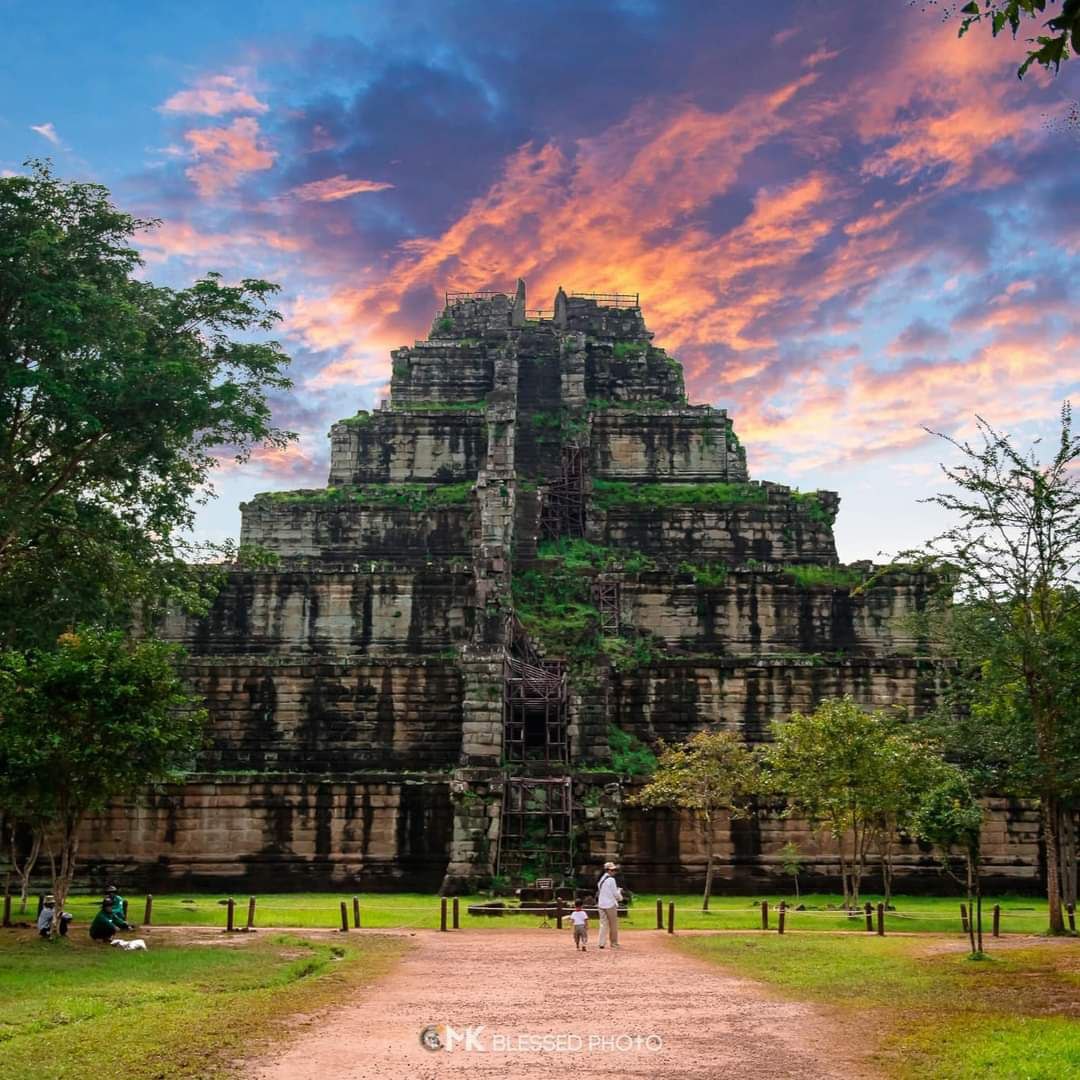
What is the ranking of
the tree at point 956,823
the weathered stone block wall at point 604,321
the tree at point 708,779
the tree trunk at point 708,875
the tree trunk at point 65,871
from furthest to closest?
the weathered stone block wall at point 604,321 < the tree at point 708,779 < the tree trunk at point 708,875 < the tree trunk at point 65,871 < the tree at point 956,823

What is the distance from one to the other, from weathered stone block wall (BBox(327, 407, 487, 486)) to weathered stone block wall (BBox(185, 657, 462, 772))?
14.1 meters

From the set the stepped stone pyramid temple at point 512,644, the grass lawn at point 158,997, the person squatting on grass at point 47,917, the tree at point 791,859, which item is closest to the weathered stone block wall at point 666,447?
the stepped stone pyramid temple at point 512,644

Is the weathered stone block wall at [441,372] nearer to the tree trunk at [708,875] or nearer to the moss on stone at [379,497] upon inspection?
the moss on stone at [379,497]

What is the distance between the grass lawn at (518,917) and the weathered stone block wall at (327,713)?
4.92m

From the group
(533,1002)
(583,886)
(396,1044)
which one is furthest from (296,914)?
(396,1044)

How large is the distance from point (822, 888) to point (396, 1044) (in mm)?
20940

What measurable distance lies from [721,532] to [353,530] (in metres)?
13.7

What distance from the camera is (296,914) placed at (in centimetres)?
2477

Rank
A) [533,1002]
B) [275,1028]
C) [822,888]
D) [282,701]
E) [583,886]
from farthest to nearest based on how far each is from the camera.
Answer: [282,701], [822,888], [583,886], [533,1002], [275,1028]

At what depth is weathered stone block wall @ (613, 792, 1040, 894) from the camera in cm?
2956

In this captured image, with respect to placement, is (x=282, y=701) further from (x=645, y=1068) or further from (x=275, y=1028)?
(x=645, y=1068)

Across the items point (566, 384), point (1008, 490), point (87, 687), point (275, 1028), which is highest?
point (566, 384)

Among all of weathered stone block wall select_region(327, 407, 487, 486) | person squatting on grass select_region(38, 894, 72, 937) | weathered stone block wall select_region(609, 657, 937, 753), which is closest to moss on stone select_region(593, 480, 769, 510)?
weathered stone block wall select_region(327, 407, 487, 486)

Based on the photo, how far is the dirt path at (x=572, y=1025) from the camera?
34.9 feet
